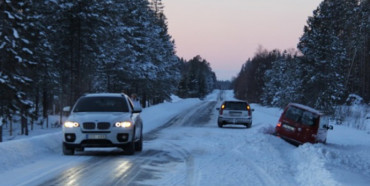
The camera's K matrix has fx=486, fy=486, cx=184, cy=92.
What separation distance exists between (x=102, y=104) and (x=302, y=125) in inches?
306

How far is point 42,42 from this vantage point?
92.8 feet

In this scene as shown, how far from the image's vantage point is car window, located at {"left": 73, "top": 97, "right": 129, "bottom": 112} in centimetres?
1432

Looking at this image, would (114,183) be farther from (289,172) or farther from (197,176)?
(289,172)

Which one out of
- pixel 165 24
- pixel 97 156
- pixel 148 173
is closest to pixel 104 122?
pixel 97 156

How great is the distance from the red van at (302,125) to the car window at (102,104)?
7.11 m

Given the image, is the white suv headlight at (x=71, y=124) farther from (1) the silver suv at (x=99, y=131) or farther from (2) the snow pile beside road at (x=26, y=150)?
(2) the snow pile beside road at (x=26, y=150)

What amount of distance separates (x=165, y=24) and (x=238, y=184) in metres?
→ 69.1

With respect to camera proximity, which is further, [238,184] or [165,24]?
[165,24]

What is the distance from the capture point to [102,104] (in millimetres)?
14508

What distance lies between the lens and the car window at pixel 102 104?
14.3 metres

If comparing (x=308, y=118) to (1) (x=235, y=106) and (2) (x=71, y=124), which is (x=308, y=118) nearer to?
(2) (x=71, y=124)

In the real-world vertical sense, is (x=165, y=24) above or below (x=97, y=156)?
above

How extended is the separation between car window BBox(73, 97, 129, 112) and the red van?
280 inches

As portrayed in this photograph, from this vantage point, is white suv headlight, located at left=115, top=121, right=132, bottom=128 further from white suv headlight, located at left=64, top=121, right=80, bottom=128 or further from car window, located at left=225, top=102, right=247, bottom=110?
car window, located at left=225, top=102, right=247, bottom=110
